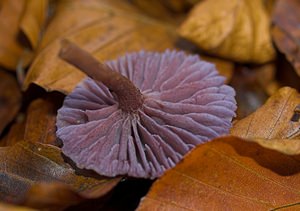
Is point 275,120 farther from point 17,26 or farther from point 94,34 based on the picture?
point 17,26

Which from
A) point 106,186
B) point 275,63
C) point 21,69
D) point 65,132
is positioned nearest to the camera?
point 106,186

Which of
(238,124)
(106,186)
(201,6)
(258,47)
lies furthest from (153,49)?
(106,186)

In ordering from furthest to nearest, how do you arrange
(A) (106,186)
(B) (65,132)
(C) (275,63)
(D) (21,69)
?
(C) (275,63) → (D) (21,69) → (B) (65,132) → (A) (106,186)

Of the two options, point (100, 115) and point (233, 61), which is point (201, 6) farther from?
point (100, 115)

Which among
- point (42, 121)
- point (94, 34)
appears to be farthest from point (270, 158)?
point (94, 34)

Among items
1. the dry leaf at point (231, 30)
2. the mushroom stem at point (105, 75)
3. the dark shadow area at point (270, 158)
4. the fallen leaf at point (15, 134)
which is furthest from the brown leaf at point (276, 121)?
the fallen leaf at point (15, 134)

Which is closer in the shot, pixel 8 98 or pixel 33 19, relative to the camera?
pixel 8 98
